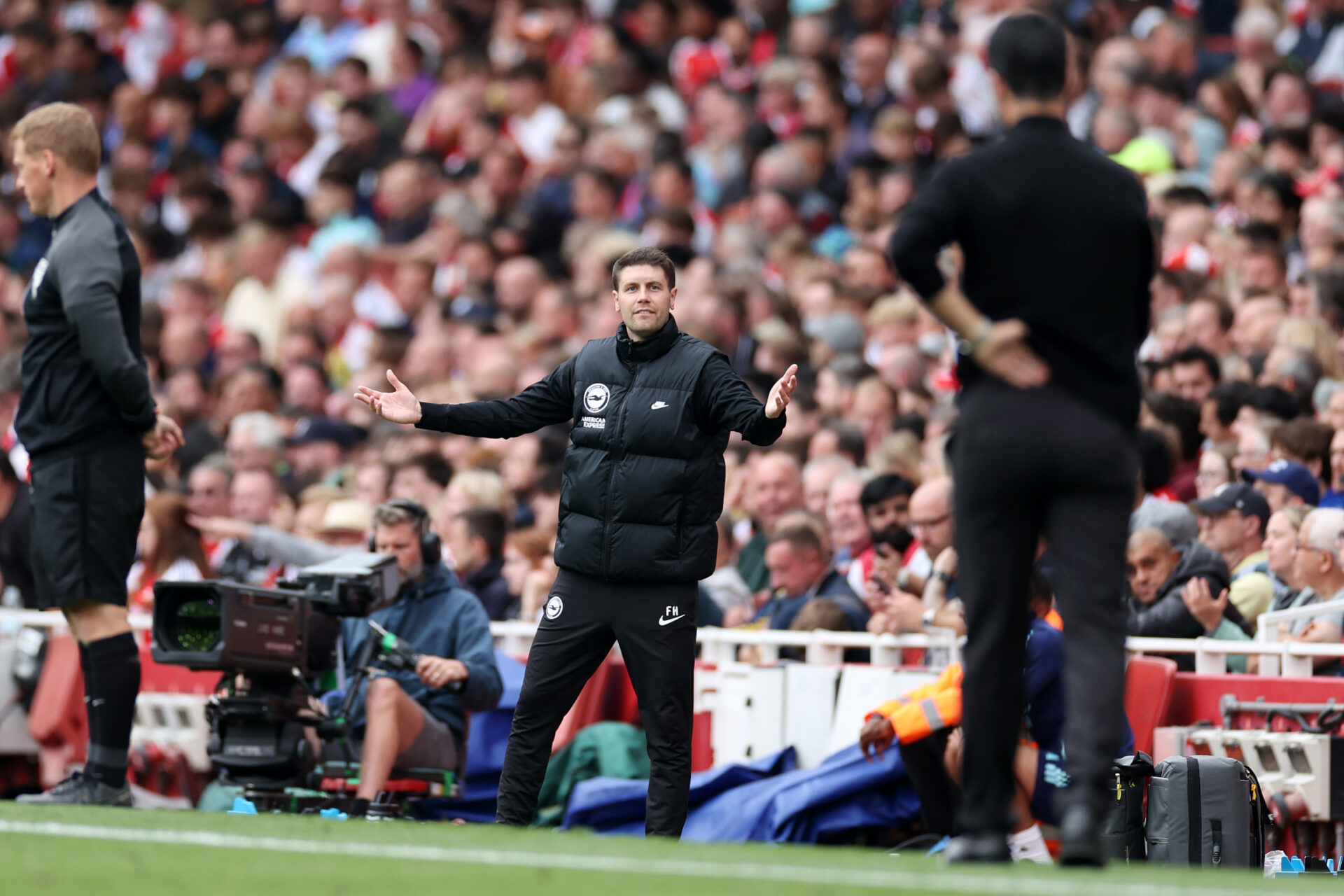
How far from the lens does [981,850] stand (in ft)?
15.7

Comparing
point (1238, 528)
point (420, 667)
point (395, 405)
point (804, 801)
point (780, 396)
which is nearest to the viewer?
point (780, 396)

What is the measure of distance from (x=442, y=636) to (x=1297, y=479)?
4040 millimetres

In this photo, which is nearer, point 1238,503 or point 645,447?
point 645,447

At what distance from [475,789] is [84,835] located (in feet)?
15.2

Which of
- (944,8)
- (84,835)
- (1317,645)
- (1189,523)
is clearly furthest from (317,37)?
(84,835)

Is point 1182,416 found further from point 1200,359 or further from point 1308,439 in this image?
point 1308,439

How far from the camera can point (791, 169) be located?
49.9 ft

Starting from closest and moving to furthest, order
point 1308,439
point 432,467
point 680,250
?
point 1308,439 → point 432,467 → point 680,250

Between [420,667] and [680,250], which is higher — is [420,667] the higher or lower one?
the lower one

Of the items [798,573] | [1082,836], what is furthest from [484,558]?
[1082,836]

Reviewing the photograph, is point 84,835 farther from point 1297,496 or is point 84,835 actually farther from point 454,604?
point 1297,496

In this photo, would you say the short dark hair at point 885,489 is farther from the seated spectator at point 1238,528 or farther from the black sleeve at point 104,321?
the black sleeve at point 104,321

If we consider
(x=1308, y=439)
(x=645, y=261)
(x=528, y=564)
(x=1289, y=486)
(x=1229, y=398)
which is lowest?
(x=528, y=564)

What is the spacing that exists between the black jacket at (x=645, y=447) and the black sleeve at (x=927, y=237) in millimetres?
2138
